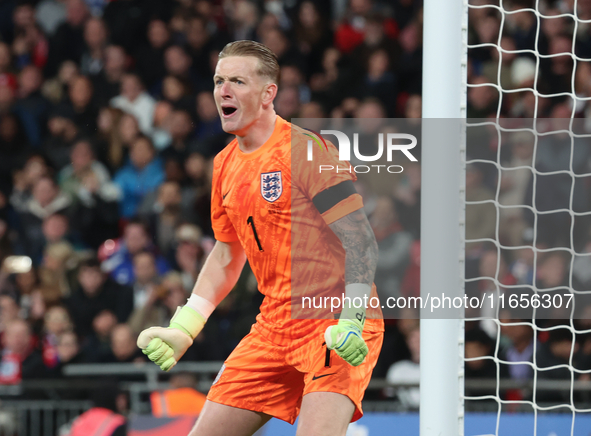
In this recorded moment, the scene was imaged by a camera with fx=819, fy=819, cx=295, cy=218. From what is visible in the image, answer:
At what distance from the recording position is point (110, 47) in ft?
28.3

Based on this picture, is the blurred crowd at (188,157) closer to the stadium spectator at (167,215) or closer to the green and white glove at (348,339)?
the stadium spectator at (167,215)

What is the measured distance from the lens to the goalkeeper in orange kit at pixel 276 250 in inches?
124

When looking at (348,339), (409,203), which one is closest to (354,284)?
(348,339)

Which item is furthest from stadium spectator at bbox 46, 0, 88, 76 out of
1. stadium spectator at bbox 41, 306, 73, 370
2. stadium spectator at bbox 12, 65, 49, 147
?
stadium spectator at bbox 41, 306, 73, 370

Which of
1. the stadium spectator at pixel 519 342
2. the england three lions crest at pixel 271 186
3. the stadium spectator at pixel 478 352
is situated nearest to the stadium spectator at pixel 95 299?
the stadium spectator at pixel 478 352

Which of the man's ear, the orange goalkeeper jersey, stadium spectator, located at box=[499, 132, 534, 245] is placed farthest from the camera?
stadium spectator, located at box=[499, 132, 534, 245]

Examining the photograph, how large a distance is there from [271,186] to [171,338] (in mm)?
773

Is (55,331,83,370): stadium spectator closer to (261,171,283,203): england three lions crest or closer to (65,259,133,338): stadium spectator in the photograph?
(65,259,133,338): stadium spectator

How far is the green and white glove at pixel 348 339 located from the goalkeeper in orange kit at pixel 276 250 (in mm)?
144

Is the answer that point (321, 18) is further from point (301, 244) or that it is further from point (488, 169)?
point (301, 244)

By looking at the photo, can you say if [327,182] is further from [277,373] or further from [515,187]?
[515,187]

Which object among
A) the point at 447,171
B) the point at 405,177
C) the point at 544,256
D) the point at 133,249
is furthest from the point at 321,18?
the point at 447,171

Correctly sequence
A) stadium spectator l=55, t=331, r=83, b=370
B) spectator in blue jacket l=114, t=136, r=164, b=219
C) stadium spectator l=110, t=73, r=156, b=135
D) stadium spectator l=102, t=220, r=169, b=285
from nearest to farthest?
stadium spectator l=55, t=331, r=83, b=370
stadium spectator l=102, t=220, r=169, b=285
spectator in blue jacket l=114, t=136, r=164, b=219
stadium spectator l=110, t=73, r=156, b=135

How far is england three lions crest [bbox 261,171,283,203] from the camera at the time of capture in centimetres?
327
